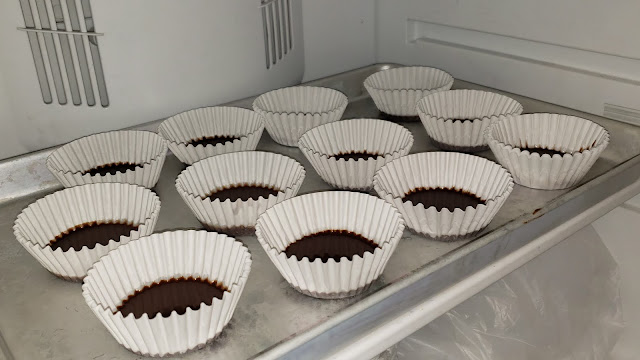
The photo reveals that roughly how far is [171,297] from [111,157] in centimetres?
38

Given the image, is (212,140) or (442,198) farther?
(212,140)

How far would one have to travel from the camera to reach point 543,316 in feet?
3.47

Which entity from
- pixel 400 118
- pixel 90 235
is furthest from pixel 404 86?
pixel 90 235

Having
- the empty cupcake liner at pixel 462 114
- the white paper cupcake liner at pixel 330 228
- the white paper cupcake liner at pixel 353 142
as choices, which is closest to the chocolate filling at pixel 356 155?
the white paper cupcake liner at pixel 353 142

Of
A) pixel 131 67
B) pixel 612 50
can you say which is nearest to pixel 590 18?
pixel 612 50

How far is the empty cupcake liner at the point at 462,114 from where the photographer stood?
108cm

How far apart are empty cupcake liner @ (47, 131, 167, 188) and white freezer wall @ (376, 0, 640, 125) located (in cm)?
65

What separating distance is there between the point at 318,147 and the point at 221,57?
0.24 metres

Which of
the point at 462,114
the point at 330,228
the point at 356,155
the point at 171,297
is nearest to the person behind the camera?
the point at 171,297

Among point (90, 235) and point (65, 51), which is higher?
point (65, 51)

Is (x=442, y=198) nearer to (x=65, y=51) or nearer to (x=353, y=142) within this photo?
(x=353, y=142)

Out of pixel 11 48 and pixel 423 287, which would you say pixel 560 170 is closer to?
pixel 423 287

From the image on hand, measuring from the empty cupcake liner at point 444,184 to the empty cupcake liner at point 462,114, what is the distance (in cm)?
11

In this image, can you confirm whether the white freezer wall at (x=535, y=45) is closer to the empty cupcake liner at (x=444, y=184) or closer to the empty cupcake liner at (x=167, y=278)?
the empty cupcake liner at (x=444, y=184)
